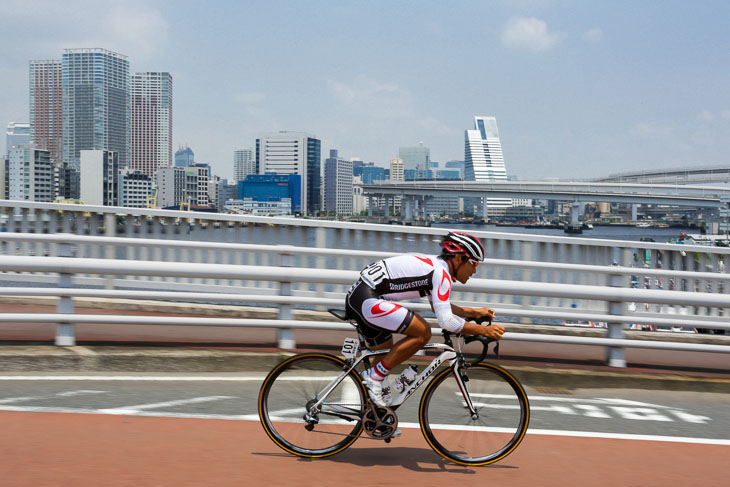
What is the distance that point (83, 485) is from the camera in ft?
12.8

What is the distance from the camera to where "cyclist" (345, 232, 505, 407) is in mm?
4234

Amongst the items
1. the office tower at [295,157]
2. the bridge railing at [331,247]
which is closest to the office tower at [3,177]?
the office tower at [295,157]

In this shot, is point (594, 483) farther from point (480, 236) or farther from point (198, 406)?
point (480, 236)

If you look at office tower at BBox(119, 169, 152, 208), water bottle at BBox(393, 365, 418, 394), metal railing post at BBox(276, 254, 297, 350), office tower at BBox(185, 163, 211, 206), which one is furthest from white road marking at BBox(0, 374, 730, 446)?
office tower at BBox(119, 169, 152, 208)

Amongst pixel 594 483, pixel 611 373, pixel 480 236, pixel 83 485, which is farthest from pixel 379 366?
pixel 480 236

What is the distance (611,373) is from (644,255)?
266 inches

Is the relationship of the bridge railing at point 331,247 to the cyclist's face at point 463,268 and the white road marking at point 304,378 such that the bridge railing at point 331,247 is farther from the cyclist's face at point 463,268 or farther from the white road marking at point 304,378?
the cyclist's face at point 463,268

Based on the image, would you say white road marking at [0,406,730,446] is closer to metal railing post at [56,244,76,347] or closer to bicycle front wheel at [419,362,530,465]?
bicycle front wheel at [419,362,530,465]

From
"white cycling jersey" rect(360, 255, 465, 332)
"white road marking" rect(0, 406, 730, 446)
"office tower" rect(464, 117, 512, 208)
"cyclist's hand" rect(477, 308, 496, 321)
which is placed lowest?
"white road marking" rect(0, 406, 730, 446)

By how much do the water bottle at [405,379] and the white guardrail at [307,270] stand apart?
9.27 ft

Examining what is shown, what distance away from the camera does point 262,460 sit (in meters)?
4.39

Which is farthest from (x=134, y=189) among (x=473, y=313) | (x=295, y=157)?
(x=473, y=313)

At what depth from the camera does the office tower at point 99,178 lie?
295 feet

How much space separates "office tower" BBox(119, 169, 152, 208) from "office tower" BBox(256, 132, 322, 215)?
69.0 ft
